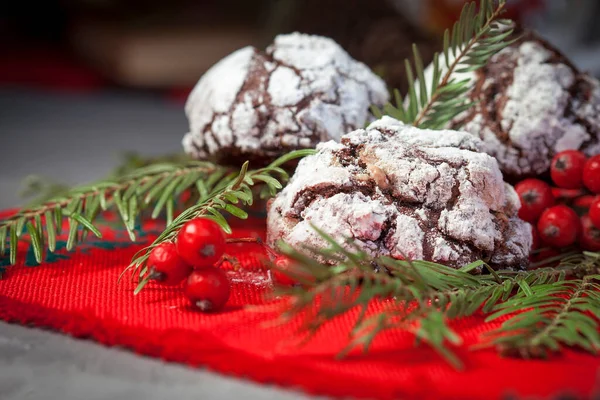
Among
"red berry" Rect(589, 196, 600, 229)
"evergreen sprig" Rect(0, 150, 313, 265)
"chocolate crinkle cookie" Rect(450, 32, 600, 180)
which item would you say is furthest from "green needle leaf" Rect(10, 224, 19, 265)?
"red berry" Rect(589, 196, 600, 229)

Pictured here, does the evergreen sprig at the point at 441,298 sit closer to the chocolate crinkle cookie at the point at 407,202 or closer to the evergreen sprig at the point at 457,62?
the chocolate crinkle cookie at the point at 407,202

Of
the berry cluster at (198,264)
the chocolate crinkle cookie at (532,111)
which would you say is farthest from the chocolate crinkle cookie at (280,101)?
the berry cluster at (198,264)

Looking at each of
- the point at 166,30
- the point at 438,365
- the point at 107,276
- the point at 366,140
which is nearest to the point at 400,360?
the point at 438,365

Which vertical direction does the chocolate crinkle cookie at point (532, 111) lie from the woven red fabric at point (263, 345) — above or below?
above

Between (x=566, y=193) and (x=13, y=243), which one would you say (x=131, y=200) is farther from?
(x=566, y=193)

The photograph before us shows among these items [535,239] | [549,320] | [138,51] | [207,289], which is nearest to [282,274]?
[207,289]

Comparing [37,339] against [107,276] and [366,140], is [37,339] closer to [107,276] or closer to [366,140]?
[107,276]

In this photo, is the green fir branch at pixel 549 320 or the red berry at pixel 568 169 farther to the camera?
the red berry at pixel 568 169
